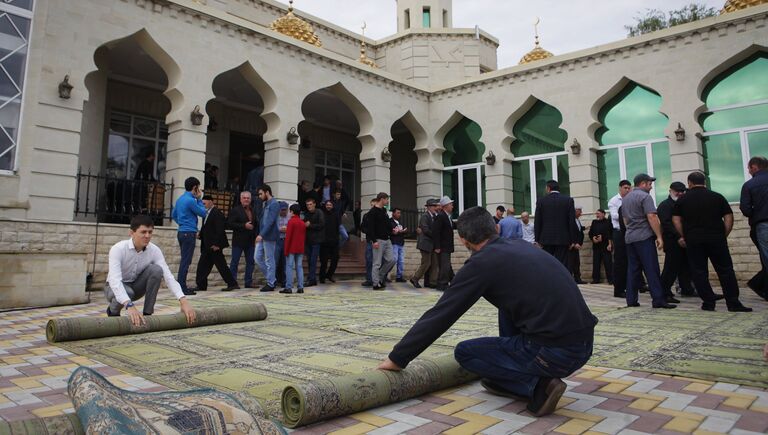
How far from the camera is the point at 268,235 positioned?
345 inches

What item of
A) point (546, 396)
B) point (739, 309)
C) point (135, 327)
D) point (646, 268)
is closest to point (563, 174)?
point (646, 268)

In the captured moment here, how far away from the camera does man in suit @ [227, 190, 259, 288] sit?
8945 mm

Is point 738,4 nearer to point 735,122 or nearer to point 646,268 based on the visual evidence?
point 735,122

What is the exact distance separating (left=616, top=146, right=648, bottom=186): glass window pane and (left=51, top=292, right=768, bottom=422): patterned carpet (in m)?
7.47

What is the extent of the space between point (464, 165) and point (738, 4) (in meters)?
7.79

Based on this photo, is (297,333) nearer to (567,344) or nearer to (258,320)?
(258,320)

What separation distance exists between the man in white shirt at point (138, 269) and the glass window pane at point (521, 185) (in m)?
11.2

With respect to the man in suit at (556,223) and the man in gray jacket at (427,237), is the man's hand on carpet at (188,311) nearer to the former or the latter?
the man in suit at (556,223)

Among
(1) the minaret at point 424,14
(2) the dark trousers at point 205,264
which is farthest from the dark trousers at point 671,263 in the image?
(1) the minaret at point 424,14

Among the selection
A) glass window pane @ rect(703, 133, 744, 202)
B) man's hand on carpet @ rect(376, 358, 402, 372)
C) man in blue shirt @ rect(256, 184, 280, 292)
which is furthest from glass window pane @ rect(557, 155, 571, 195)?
man's hand on carpet @ rect(376, 358, 402, 372)

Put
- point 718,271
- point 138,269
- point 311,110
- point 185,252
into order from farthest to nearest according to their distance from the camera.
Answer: point 311,110
point 185,252
point 718,271
point 138,269

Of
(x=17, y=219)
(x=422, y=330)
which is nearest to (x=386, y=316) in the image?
(x=422, y=330)

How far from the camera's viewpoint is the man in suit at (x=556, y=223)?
7.38 meters

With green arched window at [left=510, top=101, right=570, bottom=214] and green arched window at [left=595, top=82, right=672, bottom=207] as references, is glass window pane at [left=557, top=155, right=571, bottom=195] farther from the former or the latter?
green arched window at [left=595, top=82, right=672, bottom=207]
